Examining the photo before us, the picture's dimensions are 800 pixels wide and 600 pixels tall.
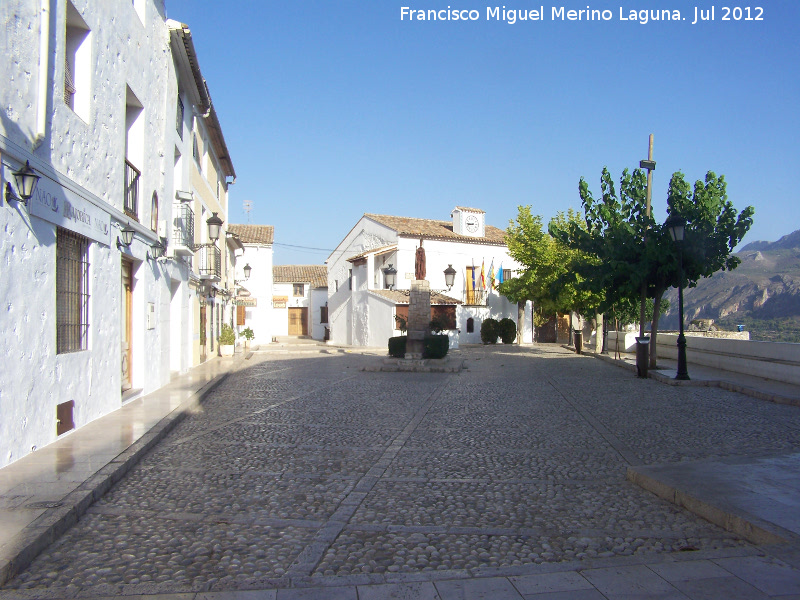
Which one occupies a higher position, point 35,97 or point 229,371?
point 35,97

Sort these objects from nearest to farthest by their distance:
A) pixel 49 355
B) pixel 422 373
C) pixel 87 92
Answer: pixel 49 355 → pixel 87 92 → pixel 422 373

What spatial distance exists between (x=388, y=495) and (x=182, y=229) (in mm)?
10624

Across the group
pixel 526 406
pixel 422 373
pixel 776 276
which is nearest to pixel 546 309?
pixel 422 373

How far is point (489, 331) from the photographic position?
33.7 m

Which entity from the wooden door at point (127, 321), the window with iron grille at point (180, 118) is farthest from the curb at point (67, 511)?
the window with iron grille at point (180, 118)

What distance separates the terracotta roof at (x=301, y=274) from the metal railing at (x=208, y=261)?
28113 millimetres

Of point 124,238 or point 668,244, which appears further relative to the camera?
point 668,244

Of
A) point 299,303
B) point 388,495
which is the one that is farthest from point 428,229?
point 388,495

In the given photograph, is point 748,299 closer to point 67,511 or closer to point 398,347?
point 398,347

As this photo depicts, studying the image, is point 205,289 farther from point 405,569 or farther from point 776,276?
point 776,276

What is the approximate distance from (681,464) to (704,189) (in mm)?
11985

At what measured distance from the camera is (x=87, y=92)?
819 cm

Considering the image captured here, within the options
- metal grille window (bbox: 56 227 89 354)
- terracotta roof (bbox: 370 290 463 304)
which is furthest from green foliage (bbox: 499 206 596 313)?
metal grille window (bbox: 56 227 89 354)

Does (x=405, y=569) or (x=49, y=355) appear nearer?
(x=405, y=569)
